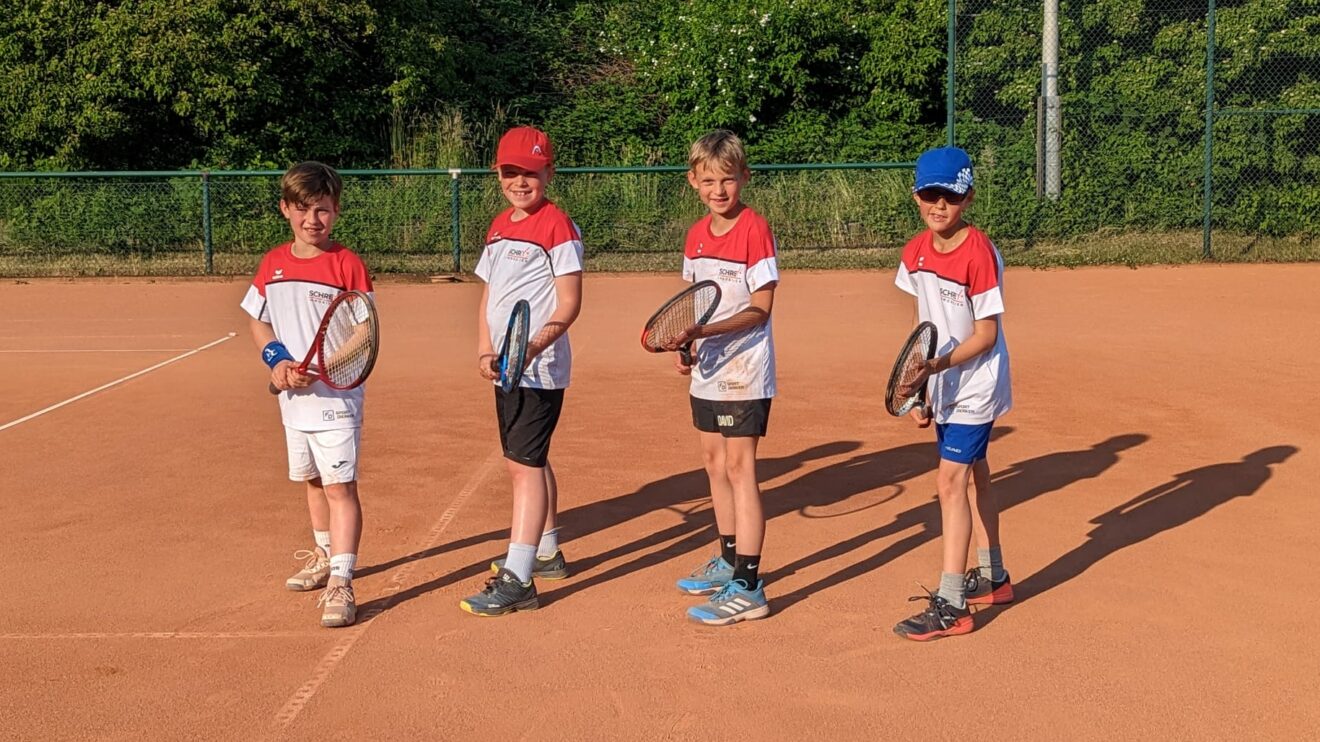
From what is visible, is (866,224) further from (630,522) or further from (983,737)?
(983,737)

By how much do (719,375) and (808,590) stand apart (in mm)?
1007

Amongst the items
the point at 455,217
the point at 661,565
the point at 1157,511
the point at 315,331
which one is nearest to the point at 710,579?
the point at 661,565

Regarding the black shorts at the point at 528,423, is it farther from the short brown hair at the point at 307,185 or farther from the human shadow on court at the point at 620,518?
the short brown hair at the point at 307,185

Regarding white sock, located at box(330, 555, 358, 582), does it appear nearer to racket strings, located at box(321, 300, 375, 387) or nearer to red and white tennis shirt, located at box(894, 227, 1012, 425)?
racket strings, located at box(321, 300, 375, 387)

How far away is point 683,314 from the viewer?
5.56 meters

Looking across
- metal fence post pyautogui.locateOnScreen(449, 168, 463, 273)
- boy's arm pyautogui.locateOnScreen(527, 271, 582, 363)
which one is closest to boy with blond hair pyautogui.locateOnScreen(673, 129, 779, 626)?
boy's arm pyautogui.locateOnScreen(527, 271, 582, 363)

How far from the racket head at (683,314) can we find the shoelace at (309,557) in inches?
69.0

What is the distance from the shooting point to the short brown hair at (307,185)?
5390 mm

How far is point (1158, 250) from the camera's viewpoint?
19719 millimetres

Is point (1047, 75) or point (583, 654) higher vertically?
point (1047, 75)

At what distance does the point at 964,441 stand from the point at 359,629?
2.38 m

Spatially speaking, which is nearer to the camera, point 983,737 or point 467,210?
point 983,737

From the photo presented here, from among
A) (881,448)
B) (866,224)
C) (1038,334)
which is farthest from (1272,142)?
(881,448)

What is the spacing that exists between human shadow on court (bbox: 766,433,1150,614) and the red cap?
77.5 inches
